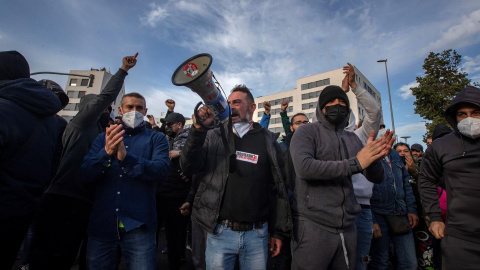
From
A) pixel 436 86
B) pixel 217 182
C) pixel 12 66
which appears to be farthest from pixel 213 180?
pixel 436 86

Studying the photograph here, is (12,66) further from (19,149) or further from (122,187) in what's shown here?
(122,187)

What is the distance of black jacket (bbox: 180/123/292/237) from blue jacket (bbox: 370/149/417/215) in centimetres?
172

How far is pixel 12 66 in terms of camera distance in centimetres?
192

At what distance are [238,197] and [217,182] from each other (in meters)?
0.25

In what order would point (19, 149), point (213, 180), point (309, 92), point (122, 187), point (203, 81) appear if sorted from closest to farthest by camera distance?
point (19, 149), point (203, 81), point (122, 187), point (213, 180), point (309, 92)

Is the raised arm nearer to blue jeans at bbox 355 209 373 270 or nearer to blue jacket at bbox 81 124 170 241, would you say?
blue jacket at bbox 81 124 170 241

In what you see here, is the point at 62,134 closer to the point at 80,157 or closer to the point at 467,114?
the point at 80,157

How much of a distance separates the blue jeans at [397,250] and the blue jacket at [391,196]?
0.20m

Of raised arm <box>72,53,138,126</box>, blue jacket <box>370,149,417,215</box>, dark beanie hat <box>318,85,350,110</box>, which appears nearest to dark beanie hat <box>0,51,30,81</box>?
raised arm <box>72,53,138,126</box>

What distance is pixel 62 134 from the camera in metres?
2.71

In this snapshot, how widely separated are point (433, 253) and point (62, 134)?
212 inches

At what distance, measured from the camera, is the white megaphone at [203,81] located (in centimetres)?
205

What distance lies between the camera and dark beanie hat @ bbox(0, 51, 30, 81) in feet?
6.20

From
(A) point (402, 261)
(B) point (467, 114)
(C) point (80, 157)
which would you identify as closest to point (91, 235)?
(C) point (80, 157)
